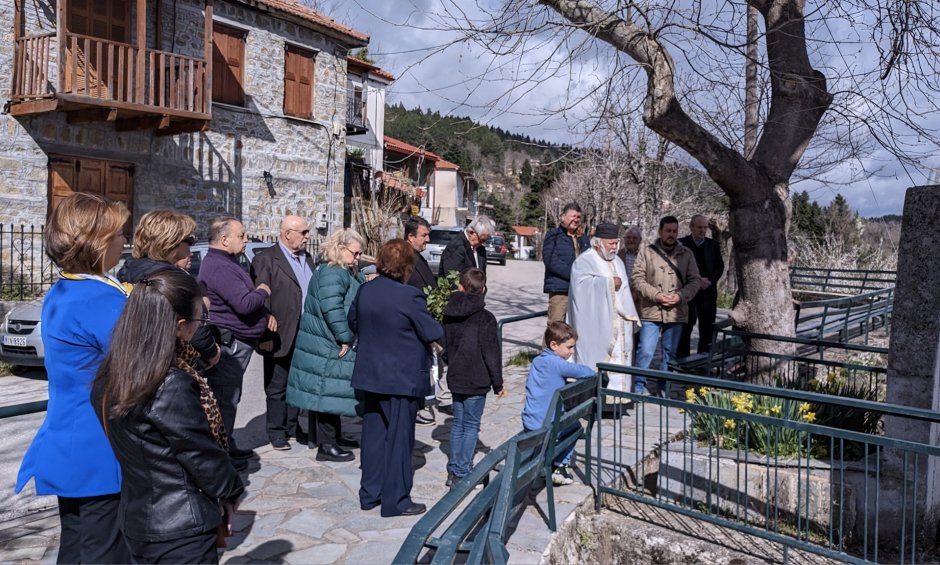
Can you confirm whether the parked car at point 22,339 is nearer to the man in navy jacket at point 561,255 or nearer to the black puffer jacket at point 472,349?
the man in navy jacket at point 561,255

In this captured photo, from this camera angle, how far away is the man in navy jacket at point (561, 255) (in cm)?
725

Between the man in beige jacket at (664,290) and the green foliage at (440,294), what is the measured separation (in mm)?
2013

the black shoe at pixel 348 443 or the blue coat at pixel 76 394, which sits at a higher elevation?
the blue coat at pixel 76 394

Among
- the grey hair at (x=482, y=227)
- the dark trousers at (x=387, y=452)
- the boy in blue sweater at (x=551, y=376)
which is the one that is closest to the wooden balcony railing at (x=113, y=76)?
the grey hair at (x=482, y=227)

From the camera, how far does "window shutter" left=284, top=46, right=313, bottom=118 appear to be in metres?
18.8

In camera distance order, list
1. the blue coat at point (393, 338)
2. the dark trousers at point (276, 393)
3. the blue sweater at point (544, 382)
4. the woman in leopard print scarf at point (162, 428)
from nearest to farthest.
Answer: the woman in leopard print scarf at point (162, 428)
the blue coat at point (393, 338)
the blue sweater at point (544, 382)
the dark trousers at point (276, 393)

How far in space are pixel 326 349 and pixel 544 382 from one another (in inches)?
63.7

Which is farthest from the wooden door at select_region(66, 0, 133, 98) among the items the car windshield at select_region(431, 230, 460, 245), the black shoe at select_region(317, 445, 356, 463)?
the car windshield at select_region(431, 230, 460, 245)

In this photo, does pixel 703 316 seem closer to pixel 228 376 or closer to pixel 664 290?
pixel 664 290

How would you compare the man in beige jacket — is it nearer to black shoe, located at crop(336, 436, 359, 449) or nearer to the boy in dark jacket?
the boy in dark jacket

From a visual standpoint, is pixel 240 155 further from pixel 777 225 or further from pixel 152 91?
pixel 777 225

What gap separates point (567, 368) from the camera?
4.89 meters

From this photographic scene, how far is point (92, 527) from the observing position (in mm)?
2787

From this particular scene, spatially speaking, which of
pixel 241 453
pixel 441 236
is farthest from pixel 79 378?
pixel 441 236
